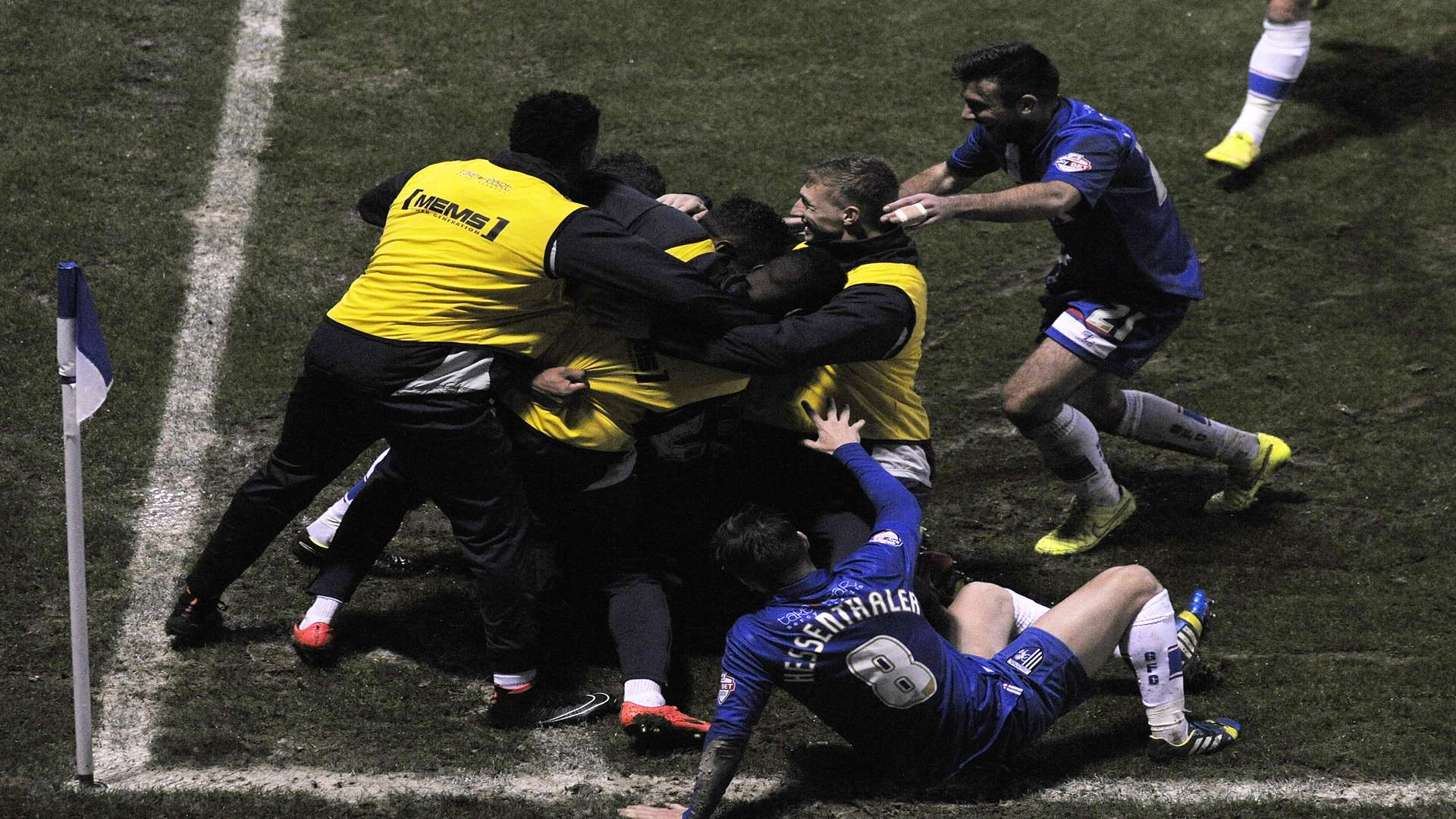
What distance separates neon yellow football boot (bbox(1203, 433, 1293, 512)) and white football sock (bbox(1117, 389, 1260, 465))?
0.16 feet

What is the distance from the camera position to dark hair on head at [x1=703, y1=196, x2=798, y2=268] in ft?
18.2

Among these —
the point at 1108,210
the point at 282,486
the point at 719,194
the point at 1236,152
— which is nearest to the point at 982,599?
the point at 1108,210

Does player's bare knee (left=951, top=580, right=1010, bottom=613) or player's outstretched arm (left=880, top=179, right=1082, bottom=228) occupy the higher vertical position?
player's outstretched arm (left=880, top=179, right=1082, bottom=228)

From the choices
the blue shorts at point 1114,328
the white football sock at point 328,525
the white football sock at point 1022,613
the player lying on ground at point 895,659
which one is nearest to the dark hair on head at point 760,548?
the player lying on ground at point 895,659

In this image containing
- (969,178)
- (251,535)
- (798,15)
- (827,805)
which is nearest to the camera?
(827,805)

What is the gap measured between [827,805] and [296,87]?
6164 millimetres

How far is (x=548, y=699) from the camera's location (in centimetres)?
557

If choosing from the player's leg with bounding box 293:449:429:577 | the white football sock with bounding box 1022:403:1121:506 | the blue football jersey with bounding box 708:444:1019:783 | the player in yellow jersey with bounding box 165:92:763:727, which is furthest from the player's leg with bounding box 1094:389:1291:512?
the player's leg with bounding box 293:449:429:577

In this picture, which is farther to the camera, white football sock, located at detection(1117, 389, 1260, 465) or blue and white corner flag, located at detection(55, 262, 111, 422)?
white football sock, located at detection(1117, 389, 1260, 465)

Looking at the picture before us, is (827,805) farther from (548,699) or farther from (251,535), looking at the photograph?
(251,535)

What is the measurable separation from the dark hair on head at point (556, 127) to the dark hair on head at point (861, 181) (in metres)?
0.85

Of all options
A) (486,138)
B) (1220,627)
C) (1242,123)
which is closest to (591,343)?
(1220,627)

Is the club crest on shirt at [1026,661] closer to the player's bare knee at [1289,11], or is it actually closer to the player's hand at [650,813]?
the player's hand at [650,813]

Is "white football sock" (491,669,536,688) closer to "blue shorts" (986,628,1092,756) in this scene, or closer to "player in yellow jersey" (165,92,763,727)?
"player in yellow jersey" (165,92,763,727)
